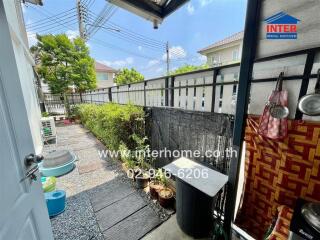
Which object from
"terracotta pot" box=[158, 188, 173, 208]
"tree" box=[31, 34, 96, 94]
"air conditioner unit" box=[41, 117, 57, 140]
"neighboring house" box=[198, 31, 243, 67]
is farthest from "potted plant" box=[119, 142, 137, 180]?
"tree" box=[31, 34, 96, 94]

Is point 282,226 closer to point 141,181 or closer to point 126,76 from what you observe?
point 141,181

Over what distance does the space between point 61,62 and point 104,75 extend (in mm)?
11788

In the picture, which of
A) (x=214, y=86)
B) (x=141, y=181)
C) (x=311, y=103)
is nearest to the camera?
(x=311, y=103)

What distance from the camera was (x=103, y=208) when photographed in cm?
248

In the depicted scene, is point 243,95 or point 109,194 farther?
point 109,194

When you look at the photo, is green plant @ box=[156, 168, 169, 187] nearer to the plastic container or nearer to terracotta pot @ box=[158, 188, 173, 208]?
terracotta pot @ box=[158, 188, 173, 208]

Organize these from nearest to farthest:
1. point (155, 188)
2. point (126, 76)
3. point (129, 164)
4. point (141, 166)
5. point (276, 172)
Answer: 1. point (276, 172)
2. point (155, 188)
3. point (129, 164)
4. point (141, 166)
5. point (126, 76)

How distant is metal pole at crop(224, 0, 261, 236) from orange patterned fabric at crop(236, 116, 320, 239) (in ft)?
0.28

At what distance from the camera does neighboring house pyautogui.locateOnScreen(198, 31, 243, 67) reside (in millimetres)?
10477

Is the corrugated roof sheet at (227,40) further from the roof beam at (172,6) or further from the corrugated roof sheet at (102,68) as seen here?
the corrugated roof sheet at (102,68)

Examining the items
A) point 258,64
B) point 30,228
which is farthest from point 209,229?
point 258,64

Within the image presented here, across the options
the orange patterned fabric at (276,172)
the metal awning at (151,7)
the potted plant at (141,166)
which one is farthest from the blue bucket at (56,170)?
the orange patterned fabric at (276,172)

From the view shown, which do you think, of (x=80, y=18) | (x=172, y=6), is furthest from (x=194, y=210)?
(x=80, y=18)

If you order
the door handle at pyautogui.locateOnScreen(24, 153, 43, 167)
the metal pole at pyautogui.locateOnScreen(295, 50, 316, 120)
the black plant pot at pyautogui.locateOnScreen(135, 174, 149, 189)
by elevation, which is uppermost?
the metal pole at pyautogui.locateOnScreen(295, 50, 316, 120)
